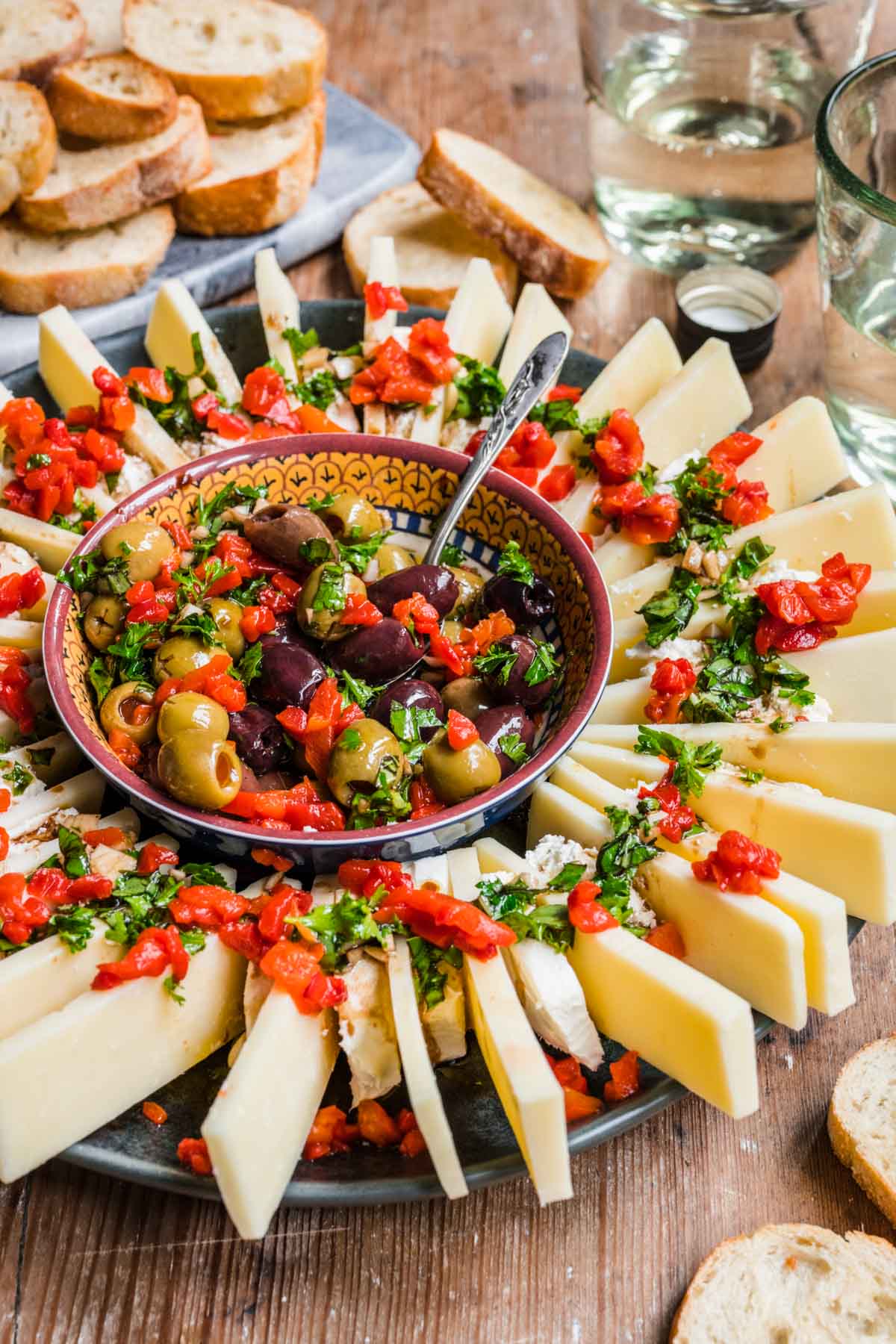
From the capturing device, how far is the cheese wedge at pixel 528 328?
364 centimetres

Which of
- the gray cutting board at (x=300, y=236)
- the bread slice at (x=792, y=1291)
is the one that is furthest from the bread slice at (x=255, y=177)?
the bread slice at (x=792, y=1291)

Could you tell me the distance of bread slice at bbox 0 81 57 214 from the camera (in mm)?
4227

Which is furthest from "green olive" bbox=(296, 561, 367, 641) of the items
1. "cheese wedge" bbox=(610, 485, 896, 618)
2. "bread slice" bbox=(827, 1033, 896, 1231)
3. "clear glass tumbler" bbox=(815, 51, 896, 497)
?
"clear glass tumbler" bbox=(815, 51, 896, 497)

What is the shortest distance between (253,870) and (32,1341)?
3.08 feet

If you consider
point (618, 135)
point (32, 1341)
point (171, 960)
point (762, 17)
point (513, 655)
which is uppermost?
point (762, 17)

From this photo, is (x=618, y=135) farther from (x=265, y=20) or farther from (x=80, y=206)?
(x=80, y=206)

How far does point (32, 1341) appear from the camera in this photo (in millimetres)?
2371

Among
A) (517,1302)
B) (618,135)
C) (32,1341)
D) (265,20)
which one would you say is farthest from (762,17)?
(32,1341)

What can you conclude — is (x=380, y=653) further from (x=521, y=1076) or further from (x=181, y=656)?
(x=521, y=1076)

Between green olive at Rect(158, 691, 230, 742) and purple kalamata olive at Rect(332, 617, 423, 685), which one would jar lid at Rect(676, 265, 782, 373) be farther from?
green olive at Rect(158, 691, 230, 742)

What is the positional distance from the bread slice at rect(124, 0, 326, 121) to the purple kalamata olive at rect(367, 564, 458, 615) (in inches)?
101

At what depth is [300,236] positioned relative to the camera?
4766mm

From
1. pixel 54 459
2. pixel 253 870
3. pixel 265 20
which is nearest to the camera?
pixel 253 870

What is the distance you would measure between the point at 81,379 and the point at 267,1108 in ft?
7.01
